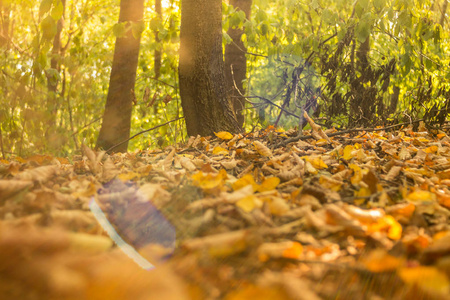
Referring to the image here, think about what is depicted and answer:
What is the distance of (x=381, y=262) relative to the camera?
0.85m

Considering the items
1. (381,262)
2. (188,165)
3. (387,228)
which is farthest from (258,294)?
(188,165)

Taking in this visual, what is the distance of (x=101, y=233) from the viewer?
1.01m

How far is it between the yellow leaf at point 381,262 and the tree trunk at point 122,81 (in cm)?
387

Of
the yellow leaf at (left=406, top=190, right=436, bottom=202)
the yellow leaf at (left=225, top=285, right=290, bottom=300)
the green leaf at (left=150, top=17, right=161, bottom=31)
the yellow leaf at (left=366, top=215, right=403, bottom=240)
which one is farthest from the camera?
the green leaf at (left=150, top=17, right=161, bottom=31)

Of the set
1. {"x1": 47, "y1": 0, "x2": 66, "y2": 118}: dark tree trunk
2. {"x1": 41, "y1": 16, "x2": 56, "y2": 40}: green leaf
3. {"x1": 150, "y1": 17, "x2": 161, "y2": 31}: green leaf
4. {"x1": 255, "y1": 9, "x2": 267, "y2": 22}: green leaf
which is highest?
{"x1": 255, "y1": 9, "x2": 267, "y2": 22}: green leaf

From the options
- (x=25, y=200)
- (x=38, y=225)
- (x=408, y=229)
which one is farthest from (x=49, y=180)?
(x=408, y=229)

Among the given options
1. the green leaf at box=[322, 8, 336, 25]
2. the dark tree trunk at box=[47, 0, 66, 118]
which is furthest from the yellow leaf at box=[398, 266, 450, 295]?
the dark tree trunk at box=[47, 0, 66, 118]

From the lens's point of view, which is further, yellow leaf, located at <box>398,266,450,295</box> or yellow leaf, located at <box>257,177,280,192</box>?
yellow leaf, located at <box>257,177,280,192</box>

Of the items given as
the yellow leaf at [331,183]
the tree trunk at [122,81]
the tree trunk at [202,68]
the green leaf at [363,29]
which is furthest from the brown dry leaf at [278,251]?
the tree trunk at [122,81]

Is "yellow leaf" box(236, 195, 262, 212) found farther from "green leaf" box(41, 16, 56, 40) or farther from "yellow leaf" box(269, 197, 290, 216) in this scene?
"green leaf" box(41, 16, 56, 40)

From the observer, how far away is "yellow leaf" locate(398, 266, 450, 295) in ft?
2.50

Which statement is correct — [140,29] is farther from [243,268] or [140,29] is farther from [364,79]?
[243,268]

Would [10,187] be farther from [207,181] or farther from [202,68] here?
[202,68]

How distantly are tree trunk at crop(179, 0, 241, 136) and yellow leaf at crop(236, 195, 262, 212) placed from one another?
6.84 feet
